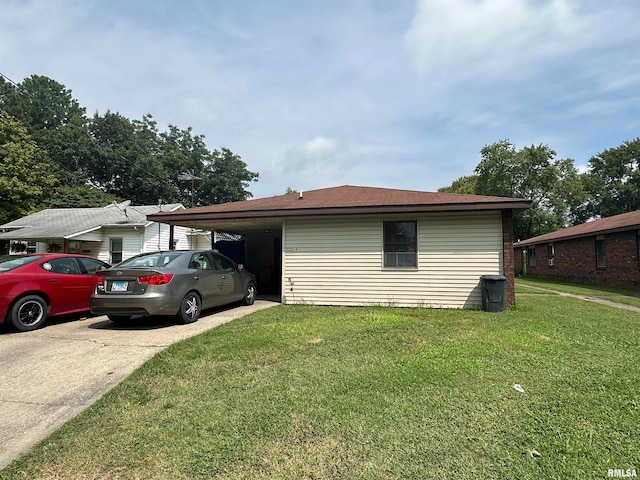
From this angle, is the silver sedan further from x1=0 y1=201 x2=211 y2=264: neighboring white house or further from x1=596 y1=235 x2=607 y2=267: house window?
x1=596 y1=235 x2=607 y2=267: house window

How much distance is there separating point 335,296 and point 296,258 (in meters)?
1.45

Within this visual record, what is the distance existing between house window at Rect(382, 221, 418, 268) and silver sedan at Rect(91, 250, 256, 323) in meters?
4.00

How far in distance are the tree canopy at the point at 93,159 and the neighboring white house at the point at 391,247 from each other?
2216cm

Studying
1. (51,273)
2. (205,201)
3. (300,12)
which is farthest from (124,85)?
(205,201)

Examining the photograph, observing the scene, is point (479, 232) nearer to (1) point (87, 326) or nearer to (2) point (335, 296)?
(2) point (335, 296)

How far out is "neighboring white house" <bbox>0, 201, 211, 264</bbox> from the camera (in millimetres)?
17969

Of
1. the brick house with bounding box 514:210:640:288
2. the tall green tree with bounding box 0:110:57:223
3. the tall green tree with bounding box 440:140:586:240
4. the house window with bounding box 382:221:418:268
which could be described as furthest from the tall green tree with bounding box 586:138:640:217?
the tall green tree with bounding box 0:110:57:223

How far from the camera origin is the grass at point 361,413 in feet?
7.39

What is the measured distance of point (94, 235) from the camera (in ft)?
60.5

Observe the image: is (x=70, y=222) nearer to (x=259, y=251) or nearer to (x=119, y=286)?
(x=259, y=251)

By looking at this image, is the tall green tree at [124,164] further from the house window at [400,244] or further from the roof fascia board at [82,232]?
the house window at [400,244]

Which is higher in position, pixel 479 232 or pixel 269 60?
pixel 269 60

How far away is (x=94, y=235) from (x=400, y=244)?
17.3m

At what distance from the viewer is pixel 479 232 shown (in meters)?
8.16
